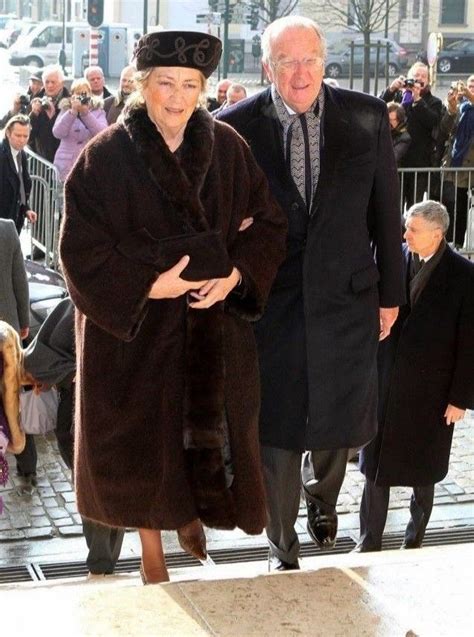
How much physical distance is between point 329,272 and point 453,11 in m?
45.8

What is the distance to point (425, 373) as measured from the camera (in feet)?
24.5

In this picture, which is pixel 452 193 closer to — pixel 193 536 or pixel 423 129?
pixel 423 129

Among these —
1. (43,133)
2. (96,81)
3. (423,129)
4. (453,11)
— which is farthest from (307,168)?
(453,11)

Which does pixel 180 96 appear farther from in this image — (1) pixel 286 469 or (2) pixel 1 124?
(2) pixel 1 124

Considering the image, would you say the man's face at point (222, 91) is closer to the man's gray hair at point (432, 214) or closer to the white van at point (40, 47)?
the man's gray hair at point (432, 214)

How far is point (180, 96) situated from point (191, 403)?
0.98m

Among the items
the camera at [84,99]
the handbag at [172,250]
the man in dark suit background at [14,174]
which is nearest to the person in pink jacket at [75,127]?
the camera at [84,99]

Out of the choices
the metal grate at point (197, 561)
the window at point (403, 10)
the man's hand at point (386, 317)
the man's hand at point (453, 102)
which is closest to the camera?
the man's hand at point (386, 317)

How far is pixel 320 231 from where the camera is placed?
498 cm

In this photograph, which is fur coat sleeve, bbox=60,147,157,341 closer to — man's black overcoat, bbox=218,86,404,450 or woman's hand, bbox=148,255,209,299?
woman's hand, bbox=148,255,209,299

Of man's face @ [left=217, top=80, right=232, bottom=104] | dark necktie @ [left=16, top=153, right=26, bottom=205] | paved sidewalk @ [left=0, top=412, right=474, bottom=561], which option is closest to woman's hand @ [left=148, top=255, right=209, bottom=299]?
paved sidewalk @ [left=0, top=412, right=474, bottom=561]

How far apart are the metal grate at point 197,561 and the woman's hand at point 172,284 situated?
3.49 meters

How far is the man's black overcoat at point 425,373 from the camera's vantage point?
739cm

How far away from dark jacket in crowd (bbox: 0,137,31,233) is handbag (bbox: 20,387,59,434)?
6.11m
